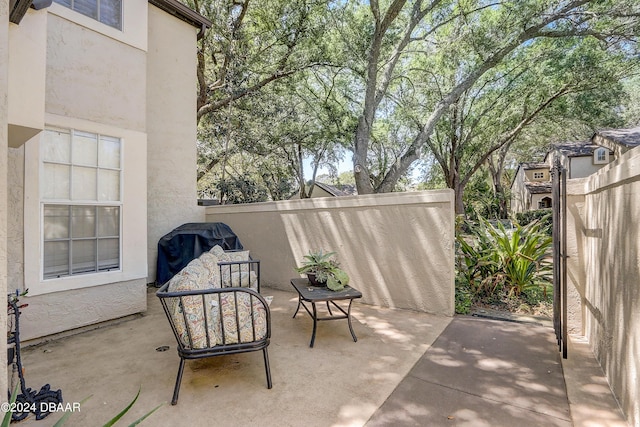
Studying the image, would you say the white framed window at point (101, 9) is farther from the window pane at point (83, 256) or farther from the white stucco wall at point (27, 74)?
the window pane at point (83, 256)

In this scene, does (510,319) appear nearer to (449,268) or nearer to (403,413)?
(449,268)

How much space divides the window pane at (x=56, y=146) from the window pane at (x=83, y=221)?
0.62m

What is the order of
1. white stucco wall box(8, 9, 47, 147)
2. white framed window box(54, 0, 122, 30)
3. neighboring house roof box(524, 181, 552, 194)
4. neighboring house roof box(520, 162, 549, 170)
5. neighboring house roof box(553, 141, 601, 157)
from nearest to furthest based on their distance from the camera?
white stucco wall box(8, 9, 47, 147) < white framed window box(54, 0, 122, 30) < neighboring house roof box(553, 141, 601, 157) < neighboring house roof box(524, 181, 552, 194) < neighboring house roof box(520, 162, 549, 170)

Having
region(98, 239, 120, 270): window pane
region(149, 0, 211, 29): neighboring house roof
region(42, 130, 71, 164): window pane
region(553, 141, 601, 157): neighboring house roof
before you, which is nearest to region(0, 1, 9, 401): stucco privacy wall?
region(42, 130, 71, 164): window pane

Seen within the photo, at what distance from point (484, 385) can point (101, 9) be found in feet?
20.9

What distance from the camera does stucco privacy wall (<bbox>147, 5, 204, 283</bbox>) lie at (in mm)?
6293

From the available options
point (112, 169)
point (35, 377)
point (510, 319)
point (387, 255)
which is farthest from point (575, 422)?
point (112, 169)

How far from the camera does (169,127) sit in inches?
261

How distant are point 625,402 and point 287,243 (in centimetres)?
481

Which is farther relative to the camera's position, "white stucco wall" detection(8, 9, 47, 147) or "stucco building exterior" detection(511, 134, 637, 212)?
"stucco building exterior" detection(511, 134, 637, 212)

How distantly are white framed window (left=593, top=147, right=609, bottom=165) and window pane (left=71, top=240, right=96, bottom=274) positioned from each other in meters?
22.9

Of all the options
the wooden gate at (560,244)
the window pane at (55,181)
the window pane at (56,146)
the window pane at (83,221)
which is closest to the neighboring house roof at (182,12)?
the window pane at (56,146)

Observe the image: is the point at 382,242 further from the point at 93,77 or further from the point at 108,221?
the point at 93,77

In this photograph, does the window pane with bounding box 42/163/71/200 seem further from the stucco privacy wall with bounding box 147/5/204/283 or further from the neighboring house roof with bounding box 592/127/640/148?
the neighboring house roof with bounding box 592/127/640/148
